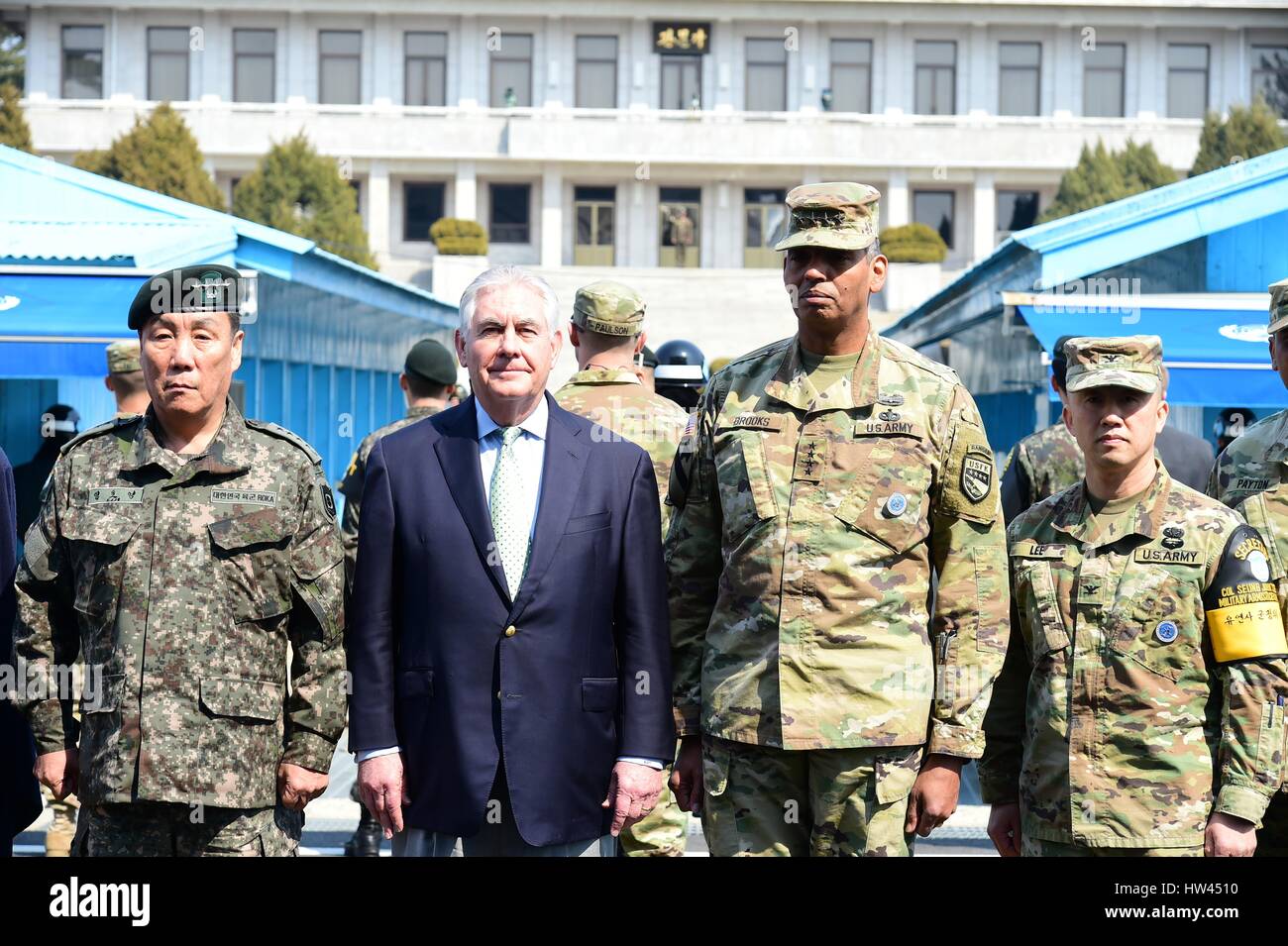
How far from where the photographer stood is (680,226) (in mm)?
53031

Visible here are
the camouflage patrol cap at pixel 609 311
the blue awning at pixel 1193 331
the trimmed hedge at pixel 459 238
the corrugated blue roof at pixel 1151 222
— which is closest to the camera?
the camouflage patrol cap at pixel 609 311

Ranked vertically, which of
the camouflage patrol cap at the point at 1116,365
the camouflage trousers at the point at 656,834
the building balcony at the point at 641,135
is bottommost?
the camouflage trousers at the point at 656,834

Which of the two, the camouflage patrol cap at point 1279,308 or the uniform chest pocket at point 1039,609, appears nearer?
the uniform chest pocket at point 1039,609

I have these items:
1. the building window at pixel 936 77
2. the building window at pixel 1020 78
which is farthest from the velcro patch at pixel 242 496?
the building window at pixel 1020 78

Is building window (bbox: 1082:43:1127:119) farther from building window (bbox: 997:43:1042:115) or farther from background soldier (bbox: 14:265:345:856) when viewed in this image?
background soldier (bbox: 14:265:345:856)

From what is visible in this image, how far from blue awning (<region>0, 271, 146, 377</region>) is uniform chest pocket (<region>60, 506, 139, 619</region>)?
569 cm

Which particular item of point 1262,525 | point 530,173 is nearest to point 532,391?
point 1262,525

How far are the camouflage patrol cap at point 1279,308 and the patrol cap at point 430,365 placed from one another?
3920mm

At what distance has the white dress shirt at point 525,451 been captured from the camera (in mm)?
4254

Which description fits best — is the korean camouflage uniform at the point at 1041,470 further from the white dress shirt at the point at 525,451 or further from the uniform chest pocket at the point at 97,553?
the uniform chest pocket at the point at 97,553

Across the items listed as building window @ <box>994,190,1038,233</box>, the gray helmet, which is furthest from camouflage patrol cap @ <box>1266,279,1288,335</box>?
building window @ <box>994,190,1038,233</box>

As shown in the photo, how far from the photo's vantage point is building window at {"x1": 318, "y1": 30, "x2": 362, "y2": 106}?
52.4 metres

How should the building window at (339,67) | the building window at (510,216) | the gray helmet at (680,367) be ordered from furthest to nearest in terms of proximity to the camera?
the building window at (510,216) → the building window at (339,67) → the gray helmet at (680,367)
